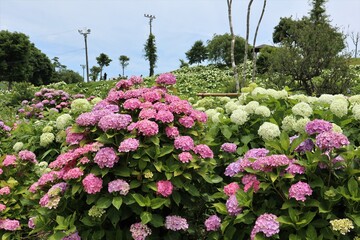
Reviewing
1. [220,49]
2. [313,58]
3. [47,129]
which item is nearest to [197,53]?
[220,49]

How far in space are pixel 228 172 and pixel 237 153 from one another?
512 millimetres

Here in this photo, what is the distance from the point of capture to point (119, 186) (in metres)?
2.12

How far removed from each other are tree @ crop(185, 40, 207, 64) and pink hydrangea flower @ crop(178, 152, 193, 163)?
3691 centimetres

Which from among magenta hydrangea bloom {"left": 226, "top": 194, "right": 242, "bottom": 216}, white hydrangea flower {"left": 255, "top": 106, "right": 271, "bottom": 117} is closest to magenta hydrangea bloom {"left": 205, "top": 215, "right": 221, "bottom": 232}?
magenta hydrangea bloom {"left": 226, "top": 194, "right": 242, "bottom": 216}

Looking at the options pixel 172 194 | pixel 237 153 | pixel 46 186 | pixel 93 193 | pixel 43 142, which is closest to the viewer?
pixel 93 193

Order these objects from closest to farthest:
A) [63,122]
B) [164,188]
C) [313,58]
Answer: [164,188] < [63,122] < [313,58]

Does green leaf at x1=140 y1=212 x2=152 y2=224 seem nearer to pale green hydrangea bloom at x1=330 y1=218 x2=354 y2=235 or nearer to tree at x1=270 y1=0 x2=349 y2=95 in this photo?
pale green hydrangea bloom at x1=330 y1=218 x2=354 y2=235

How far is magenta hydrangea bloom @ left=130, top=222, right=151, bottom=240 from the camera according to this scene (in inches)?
84.3

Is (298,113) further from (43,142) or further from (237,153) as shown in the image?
(43,142)

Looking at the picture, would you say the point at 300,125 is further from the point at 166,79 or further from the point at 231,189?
the point at 166,79

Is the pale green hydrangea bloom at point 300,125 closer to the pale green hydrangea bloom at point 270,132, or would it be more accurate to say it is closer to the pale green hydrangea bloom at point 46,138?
the pale green hydrangea bloom at point 270,132

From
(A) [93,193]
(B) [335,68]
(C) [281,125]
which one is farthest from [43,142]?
(B) [335,68]

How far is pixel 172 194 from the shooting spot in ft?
7.58

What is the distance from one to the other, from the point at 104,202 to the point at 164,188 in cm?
37
